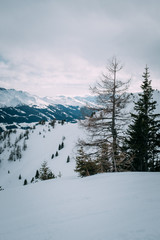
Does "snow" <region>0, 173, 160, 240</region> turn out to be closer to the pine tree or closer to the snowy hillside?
the pine tree

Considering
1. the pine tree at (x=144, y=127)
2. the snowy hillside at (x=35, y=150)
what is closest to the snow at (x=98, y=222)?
the pine tree at (x=144, y=127)

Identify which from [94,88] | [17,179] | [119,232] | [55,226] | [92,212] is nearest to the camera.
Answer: [119,232]

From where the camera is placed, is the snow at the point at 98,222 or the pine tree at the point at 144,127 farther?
the pine tree at the point at 144,127

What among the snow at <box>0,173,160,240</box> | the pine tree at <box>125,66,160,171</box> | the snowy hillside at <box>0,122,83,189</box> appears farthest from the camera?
the snowy hillside at <box>0,122,83,189</box>

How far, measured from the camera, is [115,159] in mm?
10641

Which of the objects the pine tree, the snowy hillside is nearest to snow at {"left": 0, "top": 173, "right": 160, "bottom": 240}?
the pine tree

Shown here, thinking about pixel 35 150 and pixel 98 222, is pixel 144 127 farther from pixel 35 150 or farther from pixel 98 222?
pixel 35 150

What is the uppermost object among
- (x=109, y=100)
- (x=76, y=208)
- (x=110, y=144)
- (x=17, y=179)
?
(x=109, y=100)

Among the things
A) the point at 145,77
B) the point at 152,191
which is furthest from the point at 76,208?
the point at 145,77

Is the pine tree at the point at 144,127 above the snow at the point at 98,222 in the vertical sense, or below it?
above

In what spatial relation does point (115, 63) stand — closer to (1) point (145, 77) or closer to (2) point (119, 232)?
(1) point (145, 77)

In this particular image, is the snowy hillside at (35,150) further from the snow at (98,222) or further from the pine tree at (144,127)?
the snow at (98,222)

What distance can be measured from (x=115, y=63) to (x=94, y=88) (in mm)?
2697

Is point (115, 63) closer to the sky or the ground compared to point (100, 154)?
closer to the sky
